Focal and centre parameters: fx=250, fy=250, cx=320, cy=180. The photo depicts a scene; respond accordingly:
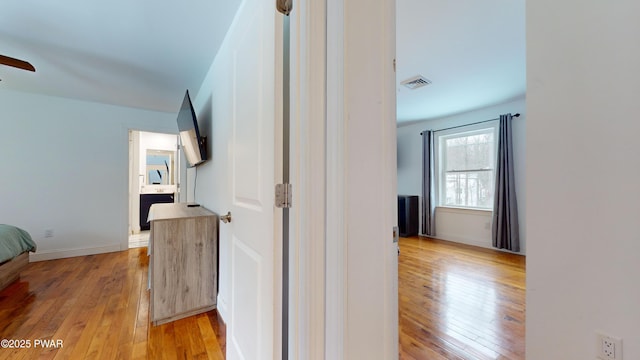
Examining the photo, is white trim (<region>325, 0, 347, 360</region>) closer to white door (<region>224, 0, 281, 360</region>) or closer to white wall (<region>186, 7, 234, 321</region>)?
white door (<region>224, 0, 281, 360</region>)

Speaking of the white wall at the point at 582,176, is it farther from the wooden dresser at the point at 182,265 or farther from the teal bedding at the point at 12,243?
the teal bedding at the point at 12,243

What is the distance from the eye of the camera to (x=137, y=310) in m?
2.06

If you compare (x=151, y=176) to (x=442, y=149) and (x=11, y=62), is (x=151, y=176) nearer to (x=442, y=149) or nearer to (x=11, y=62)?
(x=11, y=62)

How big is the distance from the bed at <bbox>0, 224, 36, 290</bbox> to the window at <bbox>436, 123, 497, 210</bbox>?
18.8 feet

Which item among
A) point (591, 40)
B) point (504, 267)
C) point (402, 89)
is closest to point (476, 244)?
point (504, 267)

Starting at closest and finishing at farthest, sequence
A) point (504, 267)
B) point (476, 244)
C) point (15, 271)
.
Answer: point (15, 271) < point (504, 267) < point (476, 244)

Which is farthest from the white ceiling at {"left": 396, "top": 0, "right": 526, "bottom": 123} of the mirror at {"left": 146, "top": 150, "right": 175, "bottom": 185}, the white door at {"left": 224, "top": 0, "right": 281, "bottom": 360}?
the mirror at {"left": 146, "top": 150, "right": 175, "bottom": 185}

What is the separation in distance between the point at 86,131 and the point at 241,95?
12.1 feet

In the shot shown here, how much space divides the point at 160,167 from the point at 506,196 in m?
6.73

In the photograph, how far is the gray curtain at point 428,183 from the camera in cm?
475

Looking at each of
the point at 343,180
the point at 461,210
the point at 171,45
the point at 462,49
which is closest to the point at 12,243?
the point at 171,45

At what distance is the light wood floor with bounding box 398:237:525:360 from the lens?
162 centimetres

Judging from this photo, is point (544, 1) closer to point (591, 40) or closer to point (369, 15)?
point (591, 40)

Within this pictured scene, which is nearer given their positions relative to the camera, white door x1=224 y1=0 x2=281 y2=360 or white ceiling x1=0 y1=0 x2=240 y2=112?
white door x1=224 y1=0 x2=281 y2=360
